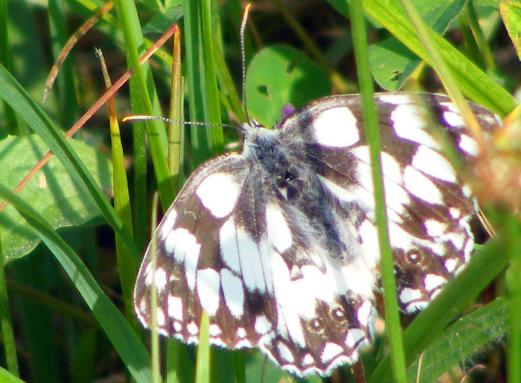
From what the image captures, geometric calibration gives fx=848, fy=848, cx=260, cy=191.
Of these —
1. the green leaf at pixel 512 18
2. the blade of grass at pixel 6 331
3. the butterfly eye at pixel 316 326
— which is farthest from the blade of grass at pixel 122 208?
the green leaf at pixel 512 18

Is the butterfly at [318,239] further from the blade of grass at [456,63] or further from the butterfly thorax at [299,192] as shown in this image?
the blade of grass at [456,63]

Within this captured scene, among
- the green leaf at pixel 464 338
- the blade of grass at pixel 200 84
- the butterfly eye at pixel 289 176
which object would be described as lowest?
the green leaf at pixel 464 338

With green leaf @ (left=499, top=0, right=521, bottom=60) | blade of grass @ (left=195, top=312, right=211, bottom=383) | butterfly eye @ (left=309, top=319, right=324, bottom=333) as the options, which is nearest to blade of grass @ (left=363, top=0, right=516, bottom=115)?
green leaf @ (left=499, top=0, right=521, bottom=60)

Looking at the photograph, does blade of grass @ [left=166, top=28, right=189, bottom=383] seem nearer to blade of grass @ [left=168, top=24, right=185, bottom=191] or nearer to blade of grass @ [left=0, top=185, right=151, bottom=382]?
blade of grass @ [left=168, top=24, right=185, bottom=191]

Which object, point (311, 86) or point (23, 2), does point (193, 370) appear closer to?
point (311, 86)

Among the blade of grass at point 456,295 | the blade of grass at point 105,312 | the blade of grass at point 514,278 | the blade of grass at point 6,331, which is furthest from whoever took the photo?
the blade of grass at point 6,331

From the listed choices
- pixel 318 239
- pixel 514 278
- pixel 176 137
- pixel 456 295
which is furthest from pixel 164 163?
pixel 514 278

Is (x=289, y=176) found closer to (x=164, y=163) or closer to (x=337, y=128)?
(x=337, y=128)

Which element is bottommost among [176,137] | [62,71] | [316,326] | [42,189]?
[316,326]
